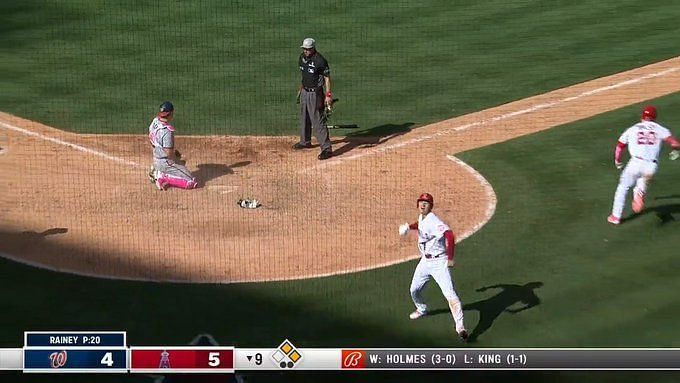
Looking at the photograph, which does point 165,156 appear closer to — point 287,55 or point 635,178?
point 635,178

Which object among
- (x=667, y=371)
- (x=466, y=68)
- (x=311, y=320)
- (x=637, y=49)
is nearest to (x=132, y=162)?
(x=311, y=320)

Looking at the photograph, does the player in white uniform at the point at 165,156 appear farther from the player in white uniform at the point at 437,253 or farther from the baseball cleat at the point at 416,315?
the player in white uniform at the point at 437,253

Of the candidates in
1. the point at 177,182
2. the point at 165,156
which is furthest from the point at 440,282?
the point at 165,156

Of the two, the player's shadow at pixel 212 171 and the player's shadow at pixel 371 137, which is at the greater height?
the player's shadow at pixel 371 137

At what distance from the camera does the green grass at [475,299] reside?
13297mm

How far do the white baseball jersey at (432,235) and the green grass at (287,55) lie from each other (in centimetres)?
736

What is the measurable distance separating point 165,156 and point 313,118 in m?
2.72

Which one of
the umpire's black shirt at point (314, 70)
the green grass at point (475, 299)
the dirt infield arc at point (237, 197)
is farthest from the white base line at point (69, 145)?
the green grass at point (475, 299)

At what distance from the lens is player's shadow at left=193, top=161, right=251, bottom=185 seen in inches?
706

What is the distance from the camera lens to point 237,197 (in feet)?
56.2

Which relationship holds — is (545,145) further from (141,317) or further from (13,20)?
(13,20)

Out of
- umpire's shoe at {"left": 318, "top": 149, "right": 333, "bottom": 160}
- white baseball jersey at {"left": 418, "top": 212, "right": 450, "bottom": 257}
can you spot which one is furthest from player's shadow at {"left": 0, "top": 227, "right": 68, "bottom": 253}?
white baseball jersey at {"left": 418, "top": 212, "right": 450, "bottom": 257}

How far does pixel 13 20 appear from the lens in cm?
2569

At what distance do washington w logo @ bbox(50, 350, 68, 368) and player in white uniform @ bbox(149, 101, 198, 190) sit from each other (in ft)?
18.6
